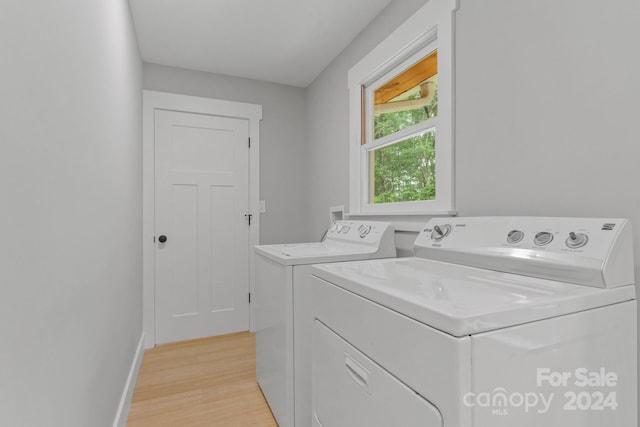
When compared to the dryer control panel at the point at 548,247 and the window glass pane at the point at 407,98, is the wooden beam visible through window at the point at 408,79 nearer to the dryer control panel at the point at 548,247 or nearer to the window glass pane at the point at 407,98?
the window glass pane at the point at 407,98

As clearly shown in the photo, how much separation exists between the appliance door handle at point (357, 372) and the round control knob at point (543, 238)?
0.65m

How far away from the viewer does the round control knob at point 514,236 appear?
1.04m

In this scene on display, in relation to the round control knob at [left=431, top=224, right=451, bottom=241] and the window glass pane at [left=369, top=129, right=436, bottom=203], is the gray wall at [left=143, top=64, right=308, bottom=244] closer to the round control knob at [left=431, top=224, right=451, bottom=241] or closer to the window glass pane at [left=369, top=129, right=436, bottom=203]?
the window glass pane at [left=369, top=129, right=436, bottom=203]

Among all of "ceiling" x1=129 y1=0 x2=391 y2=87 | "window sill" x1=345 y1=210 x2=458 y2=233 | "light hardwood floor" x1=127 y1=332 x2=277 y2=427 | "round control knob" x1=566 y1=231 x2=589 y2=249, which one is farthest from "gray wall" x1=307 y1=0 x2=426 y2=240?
"round control knob" x1=566 y1=231 x2=589 y2=249

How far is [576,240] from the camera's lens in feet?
2.93

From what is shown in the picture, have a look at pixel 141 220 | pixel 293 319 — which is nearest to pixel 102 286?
pixel 293 319

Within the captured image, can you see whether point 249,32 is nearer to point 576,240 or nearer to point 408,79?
point 408,79

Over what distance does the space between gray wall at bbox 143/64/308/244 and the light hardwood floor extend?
1074 mm

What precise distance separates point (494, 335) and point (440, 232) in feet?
2.57

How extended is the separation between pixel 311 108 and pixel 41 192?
2.64 metres

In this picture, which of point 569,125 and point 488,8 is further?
point 488,8

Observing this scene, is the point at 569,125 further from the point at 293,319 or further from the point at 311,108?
the point at 311,108

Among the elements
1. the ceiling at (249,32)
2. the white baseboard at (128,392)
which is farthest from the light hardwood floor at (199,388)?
the ceiling at (249,32)

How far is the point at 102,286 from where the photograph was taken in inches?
49.4
